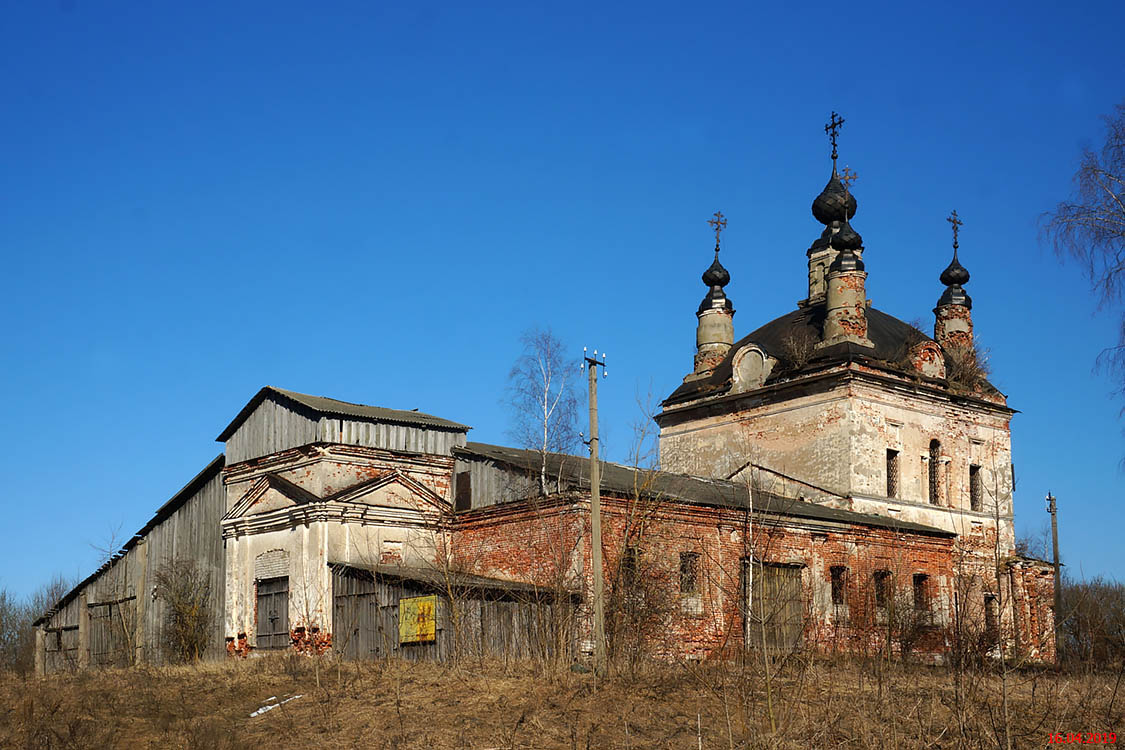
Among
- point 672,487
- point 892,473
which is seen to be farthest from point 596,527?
point 892,473

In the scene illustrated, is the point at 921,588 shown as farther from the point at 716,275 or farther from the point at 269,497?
the point at 269,497

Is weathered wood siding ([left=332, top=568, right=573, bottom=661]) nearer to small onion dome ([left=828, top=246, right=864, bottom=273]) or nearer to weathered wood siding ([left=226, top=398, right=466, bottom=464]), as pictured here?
weathered wood siding ([left=226, top=398, right=466, bottom=464])

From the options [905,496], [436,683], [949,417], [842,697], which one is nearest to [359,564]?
[436,683]

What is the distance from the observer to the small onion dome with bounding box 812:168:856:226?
3566 centimetres

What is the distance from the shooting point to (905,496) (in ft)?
101

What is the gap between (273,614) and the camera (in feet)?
83.3

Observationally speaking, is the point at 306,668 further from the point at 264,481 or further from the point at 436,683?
the point at 264,481

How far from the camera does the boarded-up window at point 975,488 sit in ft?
109

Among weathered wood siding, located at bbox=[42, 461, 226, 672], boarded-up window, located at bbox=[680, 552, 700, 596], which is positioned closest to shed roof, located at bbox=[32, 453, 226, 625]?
weathered wood siding, located at bbox=[42, 461, 226, 672]

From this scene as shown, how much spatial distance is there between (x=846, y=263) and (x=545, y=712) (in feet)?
65.1

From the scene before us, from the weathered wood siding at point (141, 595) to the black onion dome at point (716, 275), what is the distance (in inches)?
623

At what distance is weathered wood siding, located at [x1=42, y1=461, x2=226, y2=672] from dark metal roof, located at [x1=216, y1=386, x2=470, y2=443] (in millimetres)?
1687

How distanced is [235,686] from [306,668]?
1732 millimetres

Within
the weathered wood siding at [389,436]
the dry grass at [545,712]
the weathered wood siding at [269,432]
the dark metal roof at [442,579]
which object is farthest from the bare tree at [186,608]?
the dry grass at [545,712]
